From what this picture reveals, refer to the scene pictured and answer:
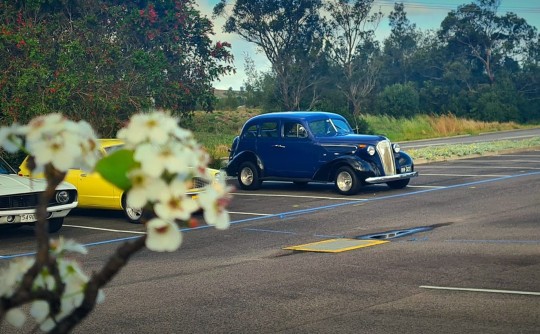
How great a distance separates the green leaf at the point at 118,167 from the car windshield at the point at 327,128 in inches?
818

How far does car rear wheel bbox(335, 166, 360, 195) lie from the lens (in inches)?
845

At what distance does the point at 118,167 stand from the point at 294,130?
69.1ft

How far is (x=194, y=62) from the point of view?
37406 mm

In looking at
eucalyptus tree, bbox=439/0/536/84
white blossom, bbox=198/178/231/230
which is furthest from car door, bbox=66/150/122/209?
eucalyptus tree, bbox=439/0/536/84

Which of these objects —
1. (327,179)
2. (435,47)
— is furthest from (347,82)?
(327,179)

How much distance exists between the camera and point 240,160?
23.9 meters

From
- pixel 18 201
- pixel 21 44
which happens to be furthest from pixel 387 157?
pixel 21 44

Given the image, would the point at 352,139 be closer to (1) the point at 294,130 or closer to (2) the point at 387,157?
(2) the point at 387,157

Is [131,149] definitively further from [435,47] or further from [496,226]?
[435,47]

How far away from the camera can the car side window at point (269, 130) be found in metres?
23.4

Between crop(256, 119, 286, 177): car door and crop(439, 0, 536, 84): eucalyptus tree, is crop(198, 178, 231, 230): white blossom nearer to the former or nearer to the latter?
crop(256, 119, 286, 177): car door

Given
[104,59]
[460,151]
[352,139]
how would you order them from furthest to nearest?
[460,151]
[104,59]
[352,139]

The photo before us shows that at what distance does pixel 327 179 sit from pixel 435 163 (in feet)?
32.0

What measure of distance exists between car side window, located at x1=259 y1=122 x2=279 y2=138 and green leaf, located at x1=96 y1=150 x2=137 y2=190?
839 inches
